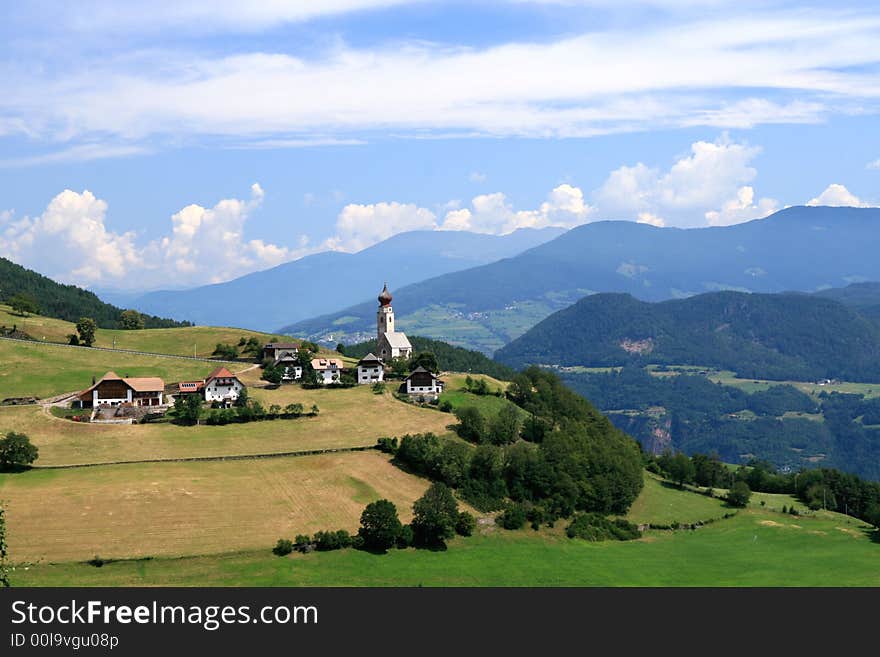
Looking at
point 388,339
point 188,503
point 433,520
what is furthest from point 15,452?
point 388,339

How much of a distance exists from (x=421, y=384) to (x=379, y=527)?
51143 millimetres

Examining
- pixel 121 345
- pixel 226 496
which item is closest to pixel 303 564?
pixel 226 496

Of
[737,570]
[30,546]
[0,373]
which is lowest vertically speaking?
[737,570]

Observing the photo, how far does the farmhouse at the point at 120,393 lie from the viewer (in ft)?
408

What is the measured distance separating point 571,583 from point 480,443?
121ft

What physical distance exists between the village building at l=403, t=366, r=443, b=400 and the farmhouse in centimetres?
3691

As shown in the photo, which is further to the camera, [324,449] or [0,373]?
[0,373]

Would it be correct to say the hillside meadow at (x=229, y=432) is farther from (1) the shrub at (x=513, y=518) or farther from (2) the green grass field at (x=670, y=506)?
(2) the green grass field at (x=670, y=506)

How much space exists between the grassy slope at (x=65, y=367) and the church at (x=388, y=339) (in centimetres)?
2593

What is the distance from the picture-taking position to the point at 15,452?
98688mm

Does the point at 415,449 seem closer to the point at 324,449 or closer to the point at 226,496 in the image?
the point at 324,449

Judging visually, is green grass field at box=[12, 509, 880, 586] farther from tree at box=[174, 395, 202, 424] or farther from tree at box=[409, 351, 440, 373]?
tree at box=[409, 351, 440, 373]

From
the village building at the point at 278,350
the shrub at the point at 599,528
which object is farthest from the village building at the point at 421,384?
the shrub at the point at 599,528

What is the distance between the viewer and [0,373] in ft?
445
